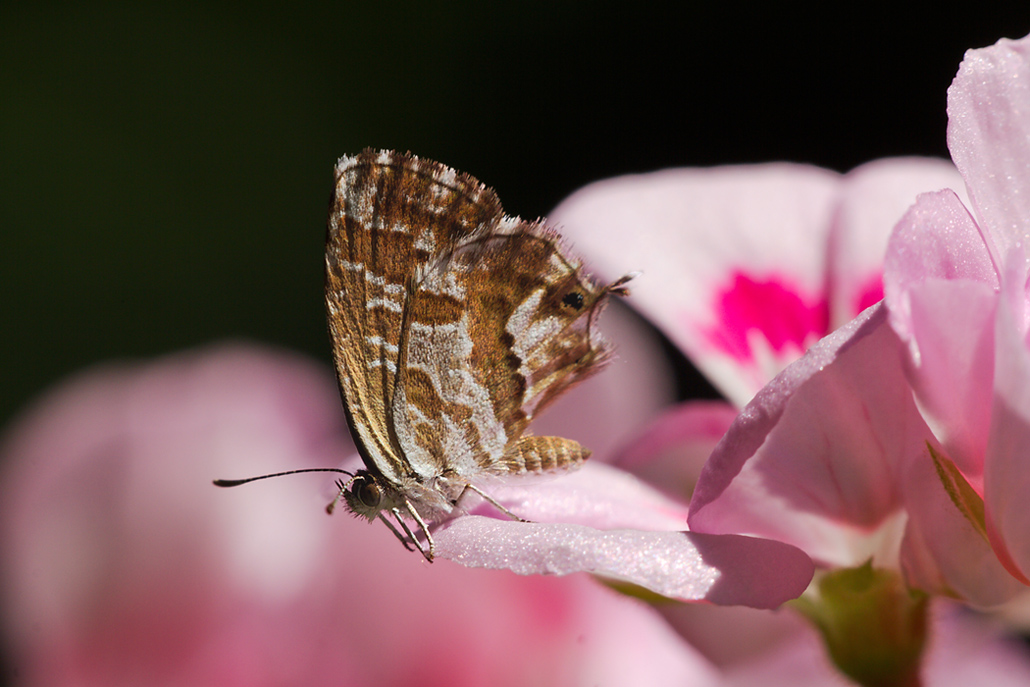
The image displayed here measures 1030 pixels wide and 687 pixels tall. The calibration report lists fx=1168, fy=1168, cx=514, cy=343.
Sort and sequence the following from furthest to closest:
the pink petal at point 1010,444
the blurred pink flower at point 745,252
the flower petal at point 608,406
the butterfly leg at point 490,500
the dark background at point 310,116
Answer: the dark background at point 310,116 < the flower petal at point 608,406 < the blurred pink flower at point 745,252 < the butterfly leg at point 490,500 < the pink petal at point 1010,444

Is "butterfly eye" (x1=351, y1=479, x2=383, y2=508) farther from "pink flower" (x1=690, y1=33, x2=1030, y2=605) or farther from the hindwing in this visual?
"pink flower" (x1=690, y1=33, x2=1030, y2=605)

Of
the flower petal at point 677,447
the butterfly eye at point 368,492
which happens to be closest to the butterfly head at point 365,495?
the butterfly eye at point 368,492

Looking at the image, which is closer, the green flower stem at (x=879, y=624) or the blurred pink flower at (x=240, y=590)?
the green flower stem at (x=879, y=624)

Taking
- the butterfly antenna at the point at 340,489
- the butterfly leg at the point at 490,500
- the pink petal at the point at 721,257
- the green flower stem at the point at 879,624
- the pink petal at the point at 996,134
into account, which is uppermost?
the pink petal at the point at 996,134

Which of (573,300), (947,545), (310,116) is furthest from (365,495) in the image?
(310,116)

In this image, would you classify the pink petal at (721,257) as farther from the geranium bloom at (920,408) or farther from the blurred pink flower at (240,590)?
the blurred pink flower at (240,590)
